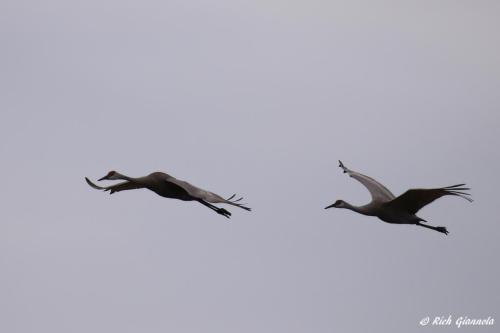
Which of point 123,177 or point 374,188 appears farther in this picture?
point 374,188

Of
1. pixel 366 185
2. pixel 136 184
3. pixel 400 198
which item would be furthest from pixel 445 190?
pixel 136 184

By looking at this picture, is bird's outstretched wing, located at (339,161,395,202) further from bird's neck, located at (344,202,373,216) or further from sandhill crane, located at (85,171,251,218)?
sandhill crane, located at (85,171,251,218)

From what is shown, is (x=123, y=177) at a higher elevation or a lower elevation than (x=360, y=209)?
higher

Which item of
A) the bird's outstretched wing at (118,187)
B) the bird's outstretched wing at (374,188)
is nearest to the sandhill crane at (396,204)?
the bird's outstretched wing at (374,188)

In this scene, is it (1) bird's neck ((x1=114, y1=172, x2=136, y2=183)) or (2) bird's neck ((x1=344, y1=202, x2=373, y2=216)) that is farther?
(2) bird's neck ((x1=344, y1=202, x2=373, y2=216))

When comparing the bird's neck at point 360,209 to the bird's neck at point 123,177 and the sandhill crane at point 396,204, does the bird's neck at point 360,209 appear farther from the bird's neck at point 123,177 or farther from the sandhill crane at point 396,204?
the bird's neck at point 123,177

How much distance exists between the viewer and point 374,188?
4331 centimetres

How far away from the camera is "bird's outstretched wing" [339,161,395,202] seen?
Answer: 140 feet

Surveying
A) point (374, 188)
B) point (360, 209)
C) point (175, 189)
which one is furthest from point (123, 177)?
point (374, 188)

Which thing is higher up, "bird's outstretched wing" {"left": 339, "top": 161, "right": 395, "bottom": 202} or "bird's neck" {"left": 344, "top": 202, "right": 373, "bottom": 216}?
"bird's outstretched wing" {"left": 339, "top": 161, "right": 395, "bottom": 202}

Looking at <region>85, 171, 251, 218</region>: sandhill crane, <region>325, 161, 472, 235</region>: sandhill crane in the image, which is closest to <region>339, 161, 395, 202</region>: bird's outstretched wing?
<region>325, 161, 472, 235</region>: sandhill crane

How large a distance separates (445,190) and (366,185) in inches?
187

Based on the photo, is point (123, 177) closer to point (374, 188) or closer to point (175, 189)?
point (175, 189)

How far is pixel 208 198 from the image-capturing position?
40281mm
